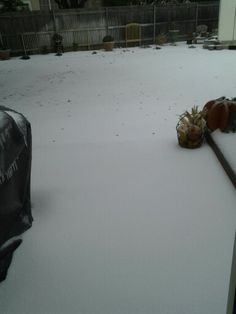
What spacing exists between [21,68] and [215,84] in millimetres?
5914

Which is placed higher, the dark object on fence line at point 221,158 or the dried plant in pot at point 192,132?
the dried plant in pot at point 192,132

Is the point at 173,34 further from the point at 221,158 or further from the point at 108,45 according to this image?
the point at 221,158

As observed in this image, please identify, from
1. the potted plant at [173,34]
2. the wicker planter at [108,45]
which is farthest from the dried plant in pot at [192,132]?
the potted plant at [173,34]

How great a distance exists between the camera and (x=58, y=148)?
364 cm

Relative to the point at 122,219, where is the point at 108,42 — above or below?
above

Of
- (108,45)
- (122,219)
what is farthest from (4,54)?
(122,219)

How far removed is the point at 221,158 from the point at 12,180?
2020 mm

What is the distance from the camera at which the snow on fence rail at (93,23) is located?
11438 mm

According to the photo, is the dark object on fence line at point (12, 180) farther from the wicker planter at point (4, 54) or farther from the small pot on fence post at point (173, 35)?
the small pot on fence post at point (173, 35)

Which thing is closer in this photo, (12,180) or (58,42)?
(12,180)

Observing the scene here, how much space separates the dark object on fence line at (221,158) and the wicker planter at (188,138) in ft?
0.38

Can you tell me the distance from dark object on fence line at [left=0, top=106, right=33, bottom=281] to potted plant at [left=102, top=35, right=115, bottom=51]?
1048 centimetres

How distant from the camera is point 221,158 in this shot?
2961mm

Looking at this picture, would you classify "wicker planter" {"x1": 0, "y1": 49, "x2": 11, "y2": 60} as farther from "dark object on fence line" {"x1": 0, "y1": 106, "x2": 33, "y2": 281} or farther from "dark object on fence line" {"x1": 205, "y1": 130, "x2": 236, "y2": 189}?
"dark object on fence line" {"x1": 0, "y1": 106, "x2": 33, "y2": 281}
